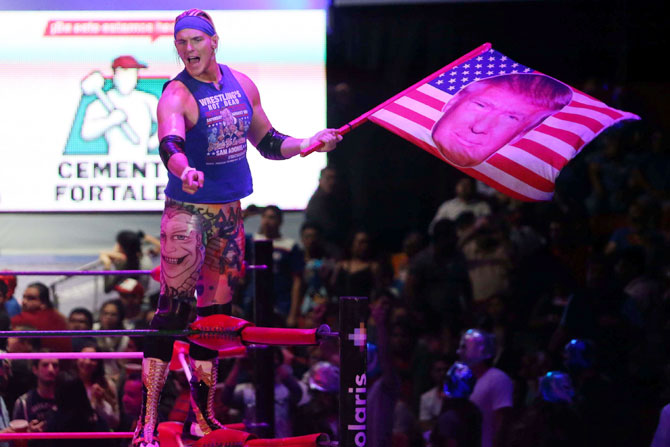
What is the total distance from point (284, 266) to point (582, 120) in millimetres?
3436

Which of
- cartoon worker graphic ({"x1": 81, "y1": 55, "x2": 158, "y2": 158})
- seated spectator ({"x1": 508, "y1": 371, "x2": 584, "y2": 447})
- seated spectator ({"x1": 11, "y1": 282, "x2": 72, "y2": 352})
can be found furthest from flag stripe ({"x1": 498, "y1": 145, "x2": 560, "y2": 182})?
cartoon worker graphic ({"x1": 81, "y1": 55, "x2": 158, "y2": 158})

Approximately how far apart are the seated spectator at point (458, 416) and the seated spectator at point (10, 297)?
2.27m

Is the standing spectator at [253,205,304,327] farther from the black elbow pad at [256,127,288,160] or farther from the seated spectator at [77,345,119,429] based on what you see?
the black elbow pad at [256,127,288,160]

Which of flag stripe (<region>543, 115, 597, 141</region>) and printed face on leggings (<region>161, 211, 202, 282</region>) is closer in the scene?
printed face on leggings (<region>161, 211, 202, 282</region>)

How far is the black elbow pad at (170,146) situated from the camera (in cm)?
343

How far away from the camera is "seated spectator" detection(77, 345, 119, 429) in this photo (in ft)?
17.9

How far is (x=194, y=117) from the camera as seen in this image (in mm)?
3611

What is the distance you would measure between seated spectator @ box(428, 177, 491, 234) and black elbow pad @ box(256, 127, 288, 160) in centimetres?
364

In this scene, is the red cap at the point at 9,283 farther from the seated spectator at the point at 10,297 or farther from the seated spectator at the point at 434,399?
the seated spectator at the point at 434,399

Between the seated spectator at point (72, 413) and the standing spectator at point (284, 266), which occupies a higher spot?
the standing spectator at point (284, 266)

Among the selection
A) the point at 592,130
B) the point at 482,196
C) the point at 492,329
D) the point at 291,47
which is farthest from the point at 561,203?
the point at 592,130

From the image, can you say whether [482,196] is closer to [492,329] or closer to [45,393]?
[492,329]

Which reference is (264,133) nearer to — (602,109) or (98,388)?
(602,109)

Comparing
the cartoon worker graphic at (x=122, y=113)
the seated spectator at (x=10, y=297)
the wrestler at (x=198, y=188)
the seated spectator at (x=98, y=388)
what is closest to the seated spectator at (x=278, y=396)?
the seated spectator at (x=98, y=388)
